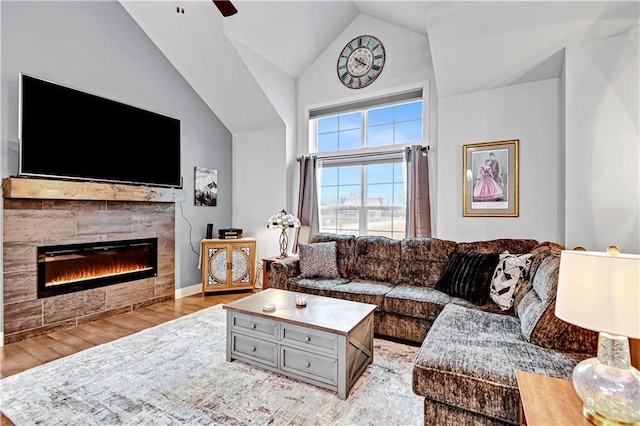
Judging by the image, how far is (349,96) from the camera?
457 cm

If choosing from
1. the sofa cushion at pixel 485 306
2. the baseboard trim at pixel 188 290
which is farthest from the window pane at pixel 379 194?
the baseboard trim at pixel 188 290

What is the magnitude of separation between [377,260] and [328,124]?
7.76 feet

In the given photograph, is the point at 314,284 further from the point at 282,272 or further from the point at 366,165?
the point at 366,165

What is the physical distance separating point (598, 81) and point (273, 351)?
3466mm

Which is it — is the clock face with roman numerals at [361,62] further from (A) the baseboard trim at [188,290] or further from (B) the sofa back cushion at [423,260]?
(A) the baseboard trim at [188,290]

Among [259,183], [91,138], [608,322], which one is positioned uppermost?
[91,138]

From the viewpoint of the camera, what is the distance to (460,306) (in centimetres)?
258

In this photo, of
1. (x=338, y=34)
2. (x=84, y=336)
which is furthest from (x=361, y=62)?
(x=84, y=336)

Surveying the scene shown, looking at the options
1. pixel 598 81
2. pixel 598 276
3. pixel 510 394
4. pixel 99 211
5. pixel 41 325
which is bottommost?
pixel 41 325

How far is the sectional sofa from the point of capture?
1.52 meters

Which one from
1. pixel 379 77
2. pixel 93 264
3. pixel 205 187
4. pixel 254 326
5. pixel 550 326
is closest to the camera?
pixel 550 326

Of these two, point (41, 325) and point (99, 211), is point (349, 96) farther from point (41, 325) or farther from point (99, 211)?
point (41, 325)

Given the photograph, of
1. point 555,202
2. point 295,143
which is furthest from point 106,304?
point 555,202

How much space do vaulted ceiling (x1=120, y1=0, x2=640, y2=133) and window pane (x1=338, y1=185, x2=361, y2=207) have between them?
149 cm
